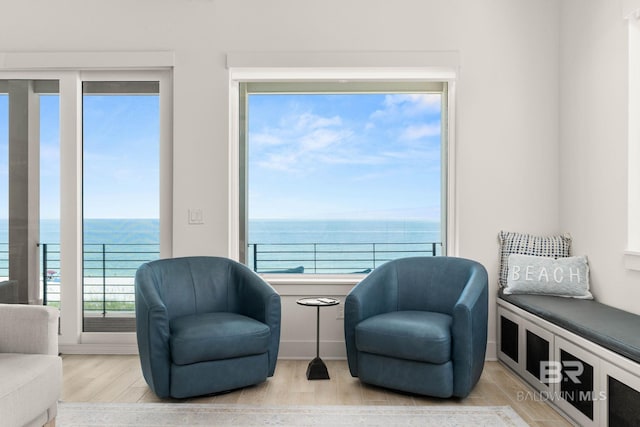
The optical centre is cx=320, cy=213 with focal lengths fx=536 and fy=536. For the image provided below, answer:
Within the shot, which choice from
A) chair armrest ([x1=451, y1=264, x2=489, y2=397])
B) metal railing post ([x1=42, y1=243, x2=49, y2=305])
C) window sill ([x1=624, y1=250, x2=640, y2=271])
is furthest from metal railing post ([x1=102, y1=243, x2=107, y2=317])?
window sill ([x1=624, y1=250, x2=640, y2=271])

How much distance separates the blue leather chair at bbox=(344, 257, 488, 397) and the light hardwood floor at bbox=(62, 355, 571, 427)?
0.11m

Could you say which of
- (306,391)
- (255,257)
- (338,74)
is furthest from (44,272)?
(338,74)

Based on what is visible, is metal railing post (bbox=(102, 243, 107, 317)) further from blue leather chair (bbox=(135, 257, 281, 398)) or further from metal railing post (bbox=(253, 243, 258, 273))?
metal railing post (bbox=(253, 243, 258, 273))

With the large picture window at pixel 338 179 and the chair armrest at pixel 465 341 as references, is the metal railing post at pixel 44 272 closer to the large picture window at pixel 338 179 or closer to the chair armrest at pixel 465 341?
the large picture window at pixel 338 179

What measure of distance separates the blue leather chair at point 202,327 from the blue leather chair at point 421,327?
1.90 feet

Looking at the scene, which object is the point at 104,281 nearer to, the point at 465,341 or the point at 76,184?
the point at 76,184

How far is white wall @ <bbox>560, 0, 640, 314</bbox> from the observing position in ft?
10.9

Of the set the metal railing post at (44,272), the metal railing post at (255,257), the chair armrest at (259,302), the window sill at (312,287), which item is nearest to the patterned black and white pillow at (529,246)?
the window sill at (312,287)

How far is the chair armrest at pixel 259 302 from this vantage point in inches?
137

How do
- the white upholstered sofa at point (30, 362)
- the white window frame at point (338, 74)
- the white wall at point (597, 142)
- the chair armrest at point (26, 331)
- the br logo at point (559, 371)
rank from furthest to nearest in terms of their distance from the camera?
the white window frame at point (338, 74), the white wall at point (597, 142), the br logo at point (559, 371), the chair armrest at point (26, 331), the white upholstered sofa at point (30, 362)

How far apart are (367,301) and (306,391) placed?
0.70 metres

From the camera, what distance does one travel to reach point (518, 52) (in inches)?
165

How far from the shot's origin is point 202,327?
3264mm

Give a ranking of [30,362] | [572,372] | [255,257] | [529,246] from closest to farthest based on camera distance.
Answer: [30,362], [572,372], [529,246], [255,257]
